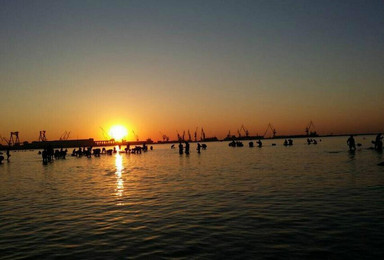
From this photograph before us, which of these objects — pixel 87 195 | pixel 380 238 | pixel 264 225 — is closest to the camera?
pixel 380 238

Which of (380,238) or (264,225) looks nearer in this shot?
(380,238)

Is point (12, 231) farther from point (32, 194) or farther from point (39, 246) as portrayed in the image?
point (32, 194)

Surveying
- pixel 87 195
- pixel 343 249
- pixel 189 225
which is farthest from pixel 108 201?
pixel 343 249

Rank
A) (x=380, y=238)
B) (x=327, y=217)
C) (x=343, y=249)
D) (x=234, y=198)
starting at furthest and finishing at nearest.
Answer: (x=234, y=198), (x=327, y=217), (x=380, y=238), (x=343, y=249)

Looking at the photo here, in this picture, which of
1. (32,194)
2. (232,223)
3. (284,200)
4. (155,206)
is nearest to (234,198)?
(284,200)

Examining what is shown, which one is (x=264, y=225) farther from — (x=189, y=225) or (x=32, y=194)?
(x=32, y=194)

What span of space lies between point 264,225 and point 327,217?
8.90 feet

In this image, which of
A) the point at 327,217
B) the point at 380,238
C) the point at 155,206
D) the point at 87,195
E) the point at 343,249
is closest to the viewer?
the point at 343,249

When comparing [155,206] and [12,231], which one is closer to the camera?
[12,231]

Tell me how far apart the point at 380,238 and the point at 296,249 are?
2.75 metres

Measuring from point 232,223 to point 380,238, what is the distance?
4.71 m

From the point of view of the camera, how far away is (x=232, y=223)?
12.1m

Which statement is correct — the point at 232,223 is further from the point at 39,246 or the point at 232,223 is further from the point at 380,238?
the point at 39,246

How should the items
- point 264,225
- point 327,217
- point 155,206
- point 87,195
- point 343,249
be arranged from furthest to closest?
point 87,195, point 155,206, point 327,217, point 264,225, point 343,249
